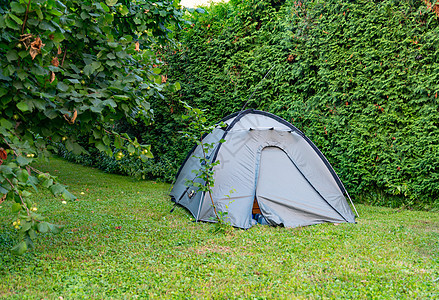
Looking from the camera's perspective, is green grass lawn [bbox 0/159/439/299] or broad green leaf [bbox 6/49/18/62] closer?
broad green leaf [bbox 6/49/18/62]

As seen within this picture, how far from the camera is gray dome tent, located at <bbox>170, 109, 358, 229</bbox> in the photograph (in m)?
4.41

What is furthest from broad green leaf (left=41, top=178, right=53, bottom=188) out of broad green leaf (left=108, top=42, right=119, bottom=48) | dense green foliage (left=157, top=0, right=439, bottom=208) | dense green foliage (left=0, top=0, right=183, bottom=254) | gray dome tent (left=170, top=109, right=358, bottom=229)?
dense green foliage (left=157, top=0, right=439, bottom=208)

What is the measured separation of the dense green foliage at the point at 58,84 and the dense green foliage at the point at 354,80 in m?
2.82

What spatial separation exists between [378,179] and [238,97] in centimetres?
331

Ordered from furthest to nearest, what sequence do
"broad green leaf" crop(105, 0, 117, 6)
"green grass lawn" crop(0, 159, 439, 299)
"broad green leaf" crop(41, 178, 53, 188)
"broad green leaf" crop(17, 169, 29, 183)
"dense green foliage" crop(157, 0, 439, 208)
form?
"dense green foliage" crop(157, 0, 439, 208) < "green grass lawn" crop(0, 159, 439, 299) < "broad green leaf" crop(105, 0, 117, 6) < "broad green leaf" crop(41, 178, 53, 188) < "broad green leaf" crop(17, 169, 29, 183)

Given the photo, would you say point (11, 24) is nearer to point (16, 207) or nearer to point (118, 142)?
point (118, 142)

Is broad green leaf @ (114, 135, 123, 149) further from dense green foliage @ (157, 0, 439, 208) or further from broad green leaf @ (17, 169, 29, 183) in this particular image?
dense green foliage @ (157, 0, 439, 208)

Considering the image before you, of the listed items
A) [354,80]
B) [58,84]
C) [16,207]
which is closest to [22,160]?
[16,207]

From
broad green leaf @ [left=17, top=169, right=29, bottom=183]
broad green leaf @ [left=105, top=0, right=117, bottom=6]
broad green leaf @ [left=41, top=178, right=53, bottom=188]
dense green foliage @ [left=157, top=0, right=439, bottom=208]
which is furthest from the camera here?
dense green foliage @ [left=157, top=0, right=439, bottom=208]

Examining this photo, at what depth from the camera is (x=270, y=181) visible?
4.58 metres

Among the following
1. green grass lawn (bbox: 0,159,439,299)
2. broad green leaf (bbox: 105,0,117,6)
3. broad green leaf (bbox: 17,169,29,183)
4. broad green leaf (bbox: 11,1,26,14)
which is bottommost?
green grass lawn (bbox: 0,159,439,299)

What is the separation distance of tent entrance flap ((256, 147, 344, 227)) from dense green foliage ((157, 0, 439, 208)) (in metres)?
1.41

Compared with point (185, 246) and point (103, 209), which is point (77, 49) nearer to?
point (185, 246)

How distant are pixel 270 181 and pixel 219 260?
5.84ft
